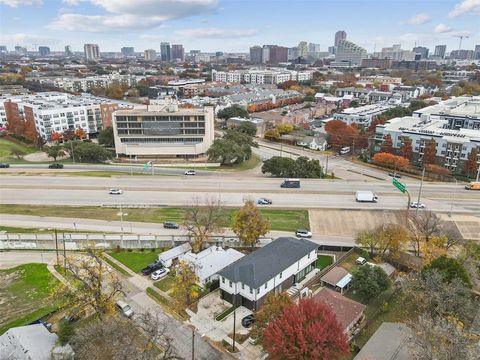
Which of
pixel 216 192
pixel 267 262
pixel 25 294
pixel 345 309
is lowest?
pixel 25 294

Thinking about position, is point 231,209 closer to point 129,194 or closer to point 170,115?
point 129,194

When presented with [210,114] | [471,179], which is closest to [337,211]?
[471,179]

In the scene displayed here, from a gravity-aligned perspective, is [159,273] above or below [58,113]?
below

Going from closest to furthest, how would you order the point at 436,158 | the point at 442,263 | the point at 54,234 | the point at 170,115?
the point at 442,263
the point at 54,234
the point at 436,158
the point at 170,115

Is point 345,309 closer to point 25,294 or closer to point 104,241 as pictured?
point 104,241

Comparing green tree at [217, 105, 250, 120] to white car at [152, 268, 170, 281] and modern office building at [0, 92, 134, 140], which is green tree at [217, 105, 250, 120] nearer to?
modern office building at [0, 92, 134, 140]

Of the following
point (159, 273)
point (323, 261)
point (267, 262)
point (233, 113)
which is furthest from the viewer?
point (233, 113)

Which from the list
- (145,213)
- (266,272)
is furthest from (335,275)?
(145,213)
